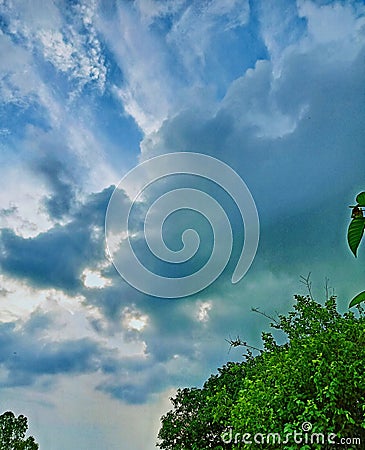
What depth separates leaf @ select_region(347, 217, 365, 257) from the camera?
3.71 feet

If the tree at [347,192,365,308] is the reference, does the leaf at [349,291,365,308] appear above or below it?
below

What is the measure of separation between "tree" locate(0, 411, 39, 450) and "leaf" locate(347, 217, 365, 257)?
1084 inches

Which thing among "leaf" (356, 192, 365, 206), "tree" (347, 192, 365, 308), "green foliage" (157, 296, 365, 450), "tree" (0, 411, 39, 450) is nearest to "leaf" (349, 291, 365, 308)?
"tree" (347, 192, 365, 308)

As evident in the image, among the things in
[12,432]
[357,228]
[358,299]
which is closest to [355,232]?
[357,228]

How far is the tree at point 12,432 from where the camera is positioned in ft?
81.7

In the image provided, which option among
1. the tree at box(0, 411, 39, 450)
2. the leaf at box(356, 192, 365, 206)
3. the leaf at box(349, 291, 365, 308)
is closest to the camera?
the leaf at box(356, 192, 365, 206)

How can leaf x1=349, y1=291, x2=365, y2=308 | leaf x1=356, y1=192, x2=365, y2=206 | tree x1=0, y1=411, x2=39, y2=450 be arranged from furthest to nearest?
tree x1=0, y1=411, x2=39, y2=450 < leaf x1=349, y1=291, x2=365, y2=308 < leaf x1=356, y1=192, x2=365, y2=206

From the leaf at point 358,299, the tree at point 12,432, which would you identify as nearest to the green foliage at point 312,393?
the leaf at point 358,299

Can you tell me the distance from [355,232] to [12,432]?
27.7 m

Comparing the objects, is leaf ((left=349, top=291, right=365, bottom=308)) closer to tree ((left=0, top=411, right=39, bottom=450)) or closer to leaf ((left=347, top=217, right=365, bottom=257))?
leaf ((left=347, top=217, right=365, bottom=257))

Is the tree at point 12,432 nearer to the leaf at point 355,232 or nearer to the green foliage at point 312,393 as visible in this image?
the green foliage at point 312,393

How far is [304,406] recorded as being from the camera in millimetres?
9773

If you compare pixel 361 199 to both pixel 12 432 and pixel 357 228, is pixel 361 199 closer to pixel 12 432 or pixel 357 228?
pixel 357 228

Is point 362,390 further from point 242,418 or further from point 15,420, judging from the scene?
point 15,420
